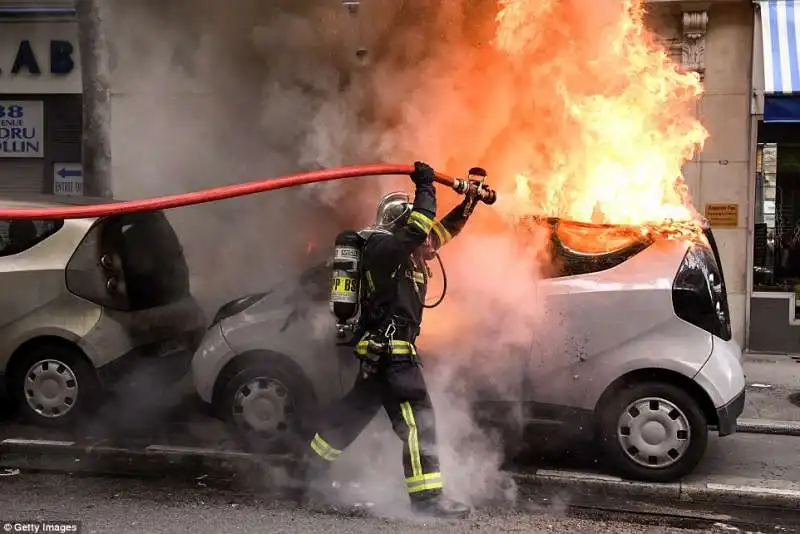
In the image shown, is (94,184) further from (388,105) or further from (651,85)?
(651,85)

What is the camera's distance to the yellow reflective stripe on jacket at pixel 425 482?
3895 mm

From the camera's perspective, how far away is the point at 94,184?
7.33 metres

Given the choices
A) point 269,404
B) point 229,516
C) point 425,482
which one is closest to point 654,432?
point 425,482

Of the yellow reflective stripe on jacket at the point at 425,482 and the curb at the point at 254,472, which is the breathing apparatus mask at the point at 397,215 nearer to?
the yellow reflective stripe on jacket at the point at 425,482

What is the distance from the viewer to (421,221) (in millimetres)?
3928

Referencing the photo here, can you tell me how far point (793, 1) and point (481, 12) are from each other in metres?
4.90

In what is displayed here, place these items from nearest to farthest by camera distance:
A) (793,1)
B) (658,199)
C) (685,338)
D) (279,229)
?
(685,338), (658,199), (279,229), (793,1)

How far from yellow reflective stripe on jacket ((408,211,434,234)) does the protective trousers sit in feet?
2.37

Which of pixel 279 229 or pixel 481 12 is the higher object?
pixel 481 12

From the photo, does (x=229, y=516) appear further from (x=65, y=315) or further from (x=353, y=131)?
(x=353, y=131)

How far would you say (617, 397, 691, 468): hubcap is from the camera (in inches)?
176

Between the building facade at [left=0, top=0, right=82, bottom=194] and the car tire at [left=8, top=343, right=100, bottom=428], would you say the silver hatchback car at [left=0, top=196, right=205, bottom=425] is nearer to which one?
the car tire at [left=8, top=343, right=100, bottom=428]

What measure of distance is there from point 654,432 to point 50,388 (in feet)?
13.6

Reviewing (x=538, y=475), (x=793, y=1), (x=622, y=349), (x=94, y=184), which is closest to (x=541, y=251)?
(x=622, y=349)
